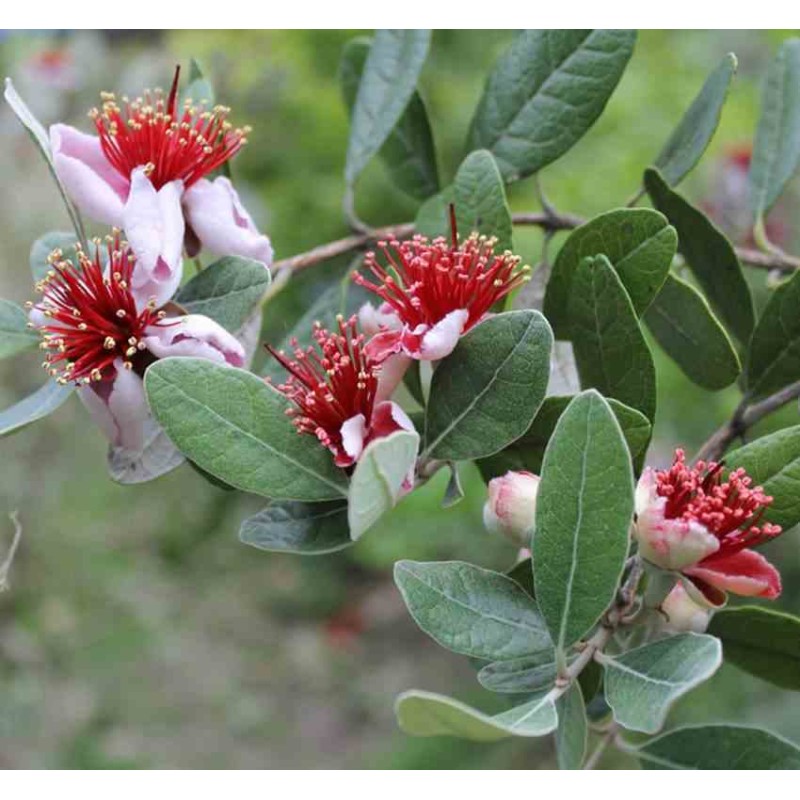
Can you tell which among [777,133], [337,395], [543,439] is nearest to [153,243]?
[337,395]

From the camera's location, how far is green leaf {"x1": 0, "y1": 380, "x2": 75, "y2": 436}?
29.2 inches

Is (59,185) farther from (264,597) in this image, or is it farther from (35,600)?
(264,597)

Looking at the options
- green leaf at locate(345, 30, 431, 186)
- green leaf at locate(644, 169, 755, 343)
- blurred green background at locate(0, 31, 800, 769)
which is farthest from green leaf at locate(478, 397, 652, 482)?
blurred green background at locate(0, 31, 800, 769)

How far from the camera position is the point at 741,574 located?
69 centimetres

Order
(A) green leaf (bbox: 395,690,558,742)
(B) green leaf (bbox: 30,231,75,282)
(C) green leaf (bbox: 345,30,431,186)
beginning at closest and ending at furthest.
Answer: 1. (A) green leaf (bbox: 395,690,558,742)
2. (B) green leaf (bbox: 30,231,75,282)
3. (C) green leaf (bbox: 345,30,431,186)

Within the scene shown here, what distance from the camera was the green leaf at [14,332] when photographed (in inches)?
31.3

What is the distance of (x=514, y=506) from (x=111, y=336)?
286 millimetres

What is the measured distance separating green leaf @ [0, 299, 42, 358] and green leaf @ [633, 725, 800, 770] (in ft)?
1.64

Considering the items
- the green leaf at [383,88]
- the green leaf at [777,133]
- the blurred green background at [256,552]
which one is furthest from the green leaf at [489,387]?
the blurred green background at [256,552]

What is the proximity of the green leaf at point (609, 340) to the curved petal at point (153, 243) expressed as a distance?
0.87ft

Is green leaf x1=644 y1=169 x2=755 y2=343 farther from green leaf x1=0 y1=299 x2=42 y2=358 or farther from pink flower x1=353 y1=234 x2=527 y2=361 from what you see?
green leaf x1=0 y1=299 x2=42 y2=358

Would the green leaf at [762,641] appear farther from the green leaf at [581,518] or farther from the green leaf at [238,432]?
the green leaf at [238,432]

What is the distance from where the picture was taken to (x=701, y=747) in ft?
2.49

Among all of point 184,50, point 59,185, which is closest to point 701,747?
point 59,185
